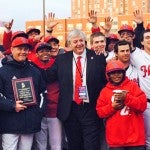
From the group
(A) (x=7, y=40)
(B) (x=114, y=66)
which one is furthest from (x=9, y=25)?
(B) (x=114, y=66)

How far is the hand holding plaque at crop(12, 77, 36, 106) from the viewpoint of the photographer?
239 inches

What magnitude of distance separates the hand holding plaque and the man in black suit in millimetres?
502

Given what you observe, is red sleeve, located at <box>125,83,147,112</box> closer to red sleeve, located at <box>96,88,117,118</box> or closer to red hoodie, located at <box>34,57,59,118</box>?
red sleeve, located at <box>96,88,117,118</box>

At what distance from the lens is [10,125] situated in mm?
6051

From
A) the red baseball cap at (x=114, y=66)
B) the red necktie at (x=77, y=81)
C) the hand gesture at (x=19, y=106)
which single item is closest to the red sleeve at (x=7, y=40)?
the red necktie at (x=77, y=81)

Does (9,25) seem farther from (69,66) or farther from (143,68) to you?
(143,68)

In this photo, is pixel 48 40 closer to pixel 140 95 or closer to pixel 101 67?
pixel 101 67

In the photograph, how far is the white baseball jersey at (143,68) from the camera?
6.37 m

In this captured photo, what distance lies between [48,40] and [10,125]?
6.62 feet

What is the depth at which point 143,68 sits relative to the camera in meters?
6.37

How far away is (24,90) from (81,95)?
2.69 feet

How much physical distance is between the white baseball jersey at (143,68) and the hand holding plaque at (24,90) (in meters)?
1.56

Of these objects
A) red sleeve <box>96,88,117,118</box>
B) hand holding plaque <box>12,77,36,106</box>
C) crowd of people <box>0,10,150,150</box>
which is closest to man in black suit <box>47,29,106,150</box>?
crowd of people <box>0,10,150,150</box>

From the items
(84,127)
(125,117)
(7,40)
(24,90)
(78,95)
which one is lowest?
(84,127)
